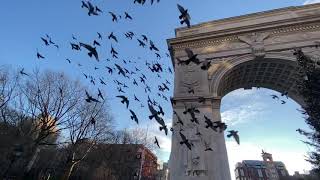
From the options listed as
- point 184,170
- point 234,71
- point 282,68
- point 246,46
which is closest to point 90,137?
point 184,170

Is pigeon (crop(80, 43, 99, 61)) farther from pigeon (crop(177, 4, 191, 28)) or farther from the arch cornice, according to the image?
the arch cornice

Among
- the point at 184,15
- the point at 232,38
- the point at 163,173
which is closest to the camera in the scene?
the point at 184,15

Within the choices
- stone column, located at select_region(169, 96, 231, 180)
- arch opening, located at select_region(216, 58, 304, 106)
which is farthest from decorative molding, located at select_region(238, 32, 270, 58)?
stone column, located at select_region(169, 96, 231, 180)

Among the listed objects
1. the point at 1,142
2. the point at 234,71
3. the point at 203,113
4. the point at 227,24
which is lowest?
the point at 1,142

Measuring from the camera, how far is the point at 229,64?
17.8m

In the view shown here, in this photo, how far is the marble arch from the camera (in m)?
14.5

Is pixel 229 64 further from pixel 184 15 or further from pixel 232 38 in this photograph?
pixel 184 15

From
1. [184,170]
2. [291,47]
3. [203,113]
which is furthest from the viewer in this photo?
[291,47]

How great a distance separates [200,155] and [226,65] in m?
7.26

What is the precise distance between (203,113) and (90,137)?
47.3 feet

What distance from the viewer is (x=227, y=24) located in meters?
20.7

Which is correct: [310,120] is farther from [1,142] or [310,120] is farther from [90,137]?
[1,142]

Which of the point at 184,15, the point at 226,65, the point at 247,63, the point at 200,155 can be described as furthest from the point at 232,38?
the point at 184,15

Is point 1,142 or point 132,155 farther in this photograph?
point 132,155
